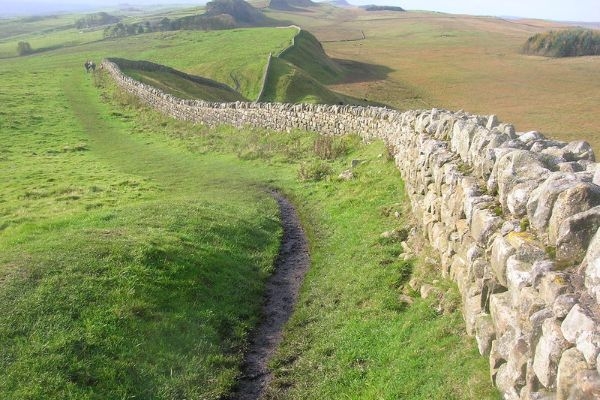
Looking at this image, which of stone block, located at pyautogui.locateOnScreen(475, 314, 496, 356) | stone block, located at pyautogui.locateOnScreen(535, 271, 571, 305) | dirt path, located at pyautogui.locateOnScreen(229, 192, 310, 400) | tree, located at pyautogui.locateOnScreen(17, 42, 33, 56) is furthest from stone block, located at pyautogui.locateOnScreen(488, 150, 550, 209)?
tree, located at pyautogui.locateOnScreen(17, 42, 33, 56)

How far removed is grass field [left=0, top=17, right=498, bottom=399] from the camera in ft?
33.0

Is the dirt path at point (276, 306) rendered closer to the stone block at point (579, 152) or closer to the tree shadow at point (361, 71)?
the stone block at point (579, 152)

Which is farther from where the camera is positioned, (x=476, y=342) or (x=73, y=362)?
(x=73, y=362)

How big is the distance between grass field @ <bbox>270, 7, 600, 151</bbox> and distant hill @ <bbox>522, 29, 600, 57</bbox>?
15.9 ft

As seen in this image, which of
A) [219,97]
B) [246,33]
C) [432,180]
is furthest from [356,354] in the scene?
[246,33]

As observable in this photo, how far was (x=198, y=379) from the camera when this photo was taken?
428 inches

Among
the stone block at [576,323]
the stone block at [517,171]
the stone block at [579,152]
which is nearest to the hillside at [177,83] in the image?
the stone block at [579,152]

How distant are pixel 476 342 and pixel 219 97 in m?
47.3

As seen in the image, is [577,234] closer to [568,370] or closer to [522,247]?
[522,247]

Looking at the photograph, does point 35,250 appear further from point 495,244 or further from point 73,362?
point 495,244

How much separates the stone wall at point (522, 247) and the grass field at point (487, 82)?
84.8ft

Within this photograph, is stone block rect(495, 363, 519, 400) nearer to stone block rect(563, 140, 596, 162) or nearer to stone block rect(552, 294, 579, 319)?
stone block rect(552, 294, 579, 319)

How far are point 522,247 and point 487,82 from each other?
73754 millimetres

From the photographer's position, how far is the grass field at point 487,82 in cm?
4875
